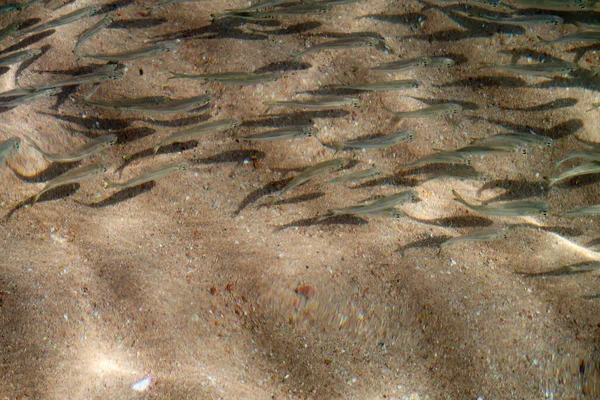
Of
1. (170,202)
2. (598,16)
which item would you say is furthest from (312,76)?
(598,16)

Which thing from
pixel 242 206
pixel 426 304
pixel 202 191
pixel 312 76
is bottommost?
pixel 426 304

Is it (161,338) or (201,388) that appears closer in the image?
(201,388)

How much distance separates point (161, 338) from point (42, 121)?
132 inches

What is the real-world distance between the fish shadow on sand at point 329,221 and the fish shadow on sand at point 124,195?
1750mm

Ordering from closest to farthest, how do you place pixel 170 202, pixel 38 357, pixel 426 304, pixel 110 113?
1. pixel 38 357
2. pixel 426 304
3. pixel 170 202
4. pixel 110 113

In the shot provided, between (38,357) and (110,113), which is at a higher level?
(110,113)

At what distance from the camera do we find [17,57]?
4.80 m

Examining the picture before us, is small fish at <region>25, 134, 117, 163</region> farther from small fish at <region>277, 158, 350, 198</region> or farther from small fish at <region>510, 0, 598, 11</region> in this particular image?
small fish at <region>510, 0, 598, 11</region>

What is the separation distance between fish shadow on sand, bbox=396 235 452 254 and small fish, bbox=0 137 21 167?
4.61m

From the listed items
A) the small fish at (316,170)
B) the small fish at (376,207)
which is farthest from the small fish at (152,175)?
the small fish at (376,207)

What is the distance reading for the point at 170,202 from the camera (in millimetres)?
4699

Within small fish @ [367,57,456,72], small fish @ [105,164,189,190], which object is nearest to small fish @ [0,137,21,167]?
small fish @ [105,164,189,190]

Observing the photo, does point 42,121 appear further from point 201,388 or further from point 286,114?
point 201,388

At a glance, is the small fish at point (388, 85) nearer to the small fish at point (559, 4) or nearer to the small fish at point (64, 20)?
the small fish at point (559, 4)
